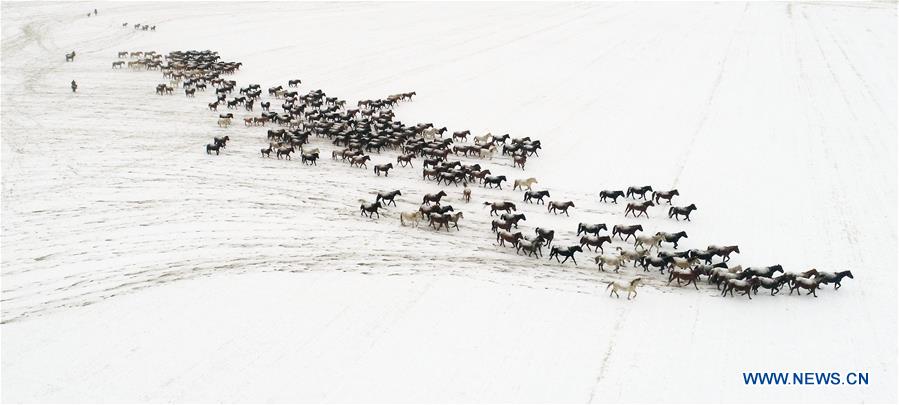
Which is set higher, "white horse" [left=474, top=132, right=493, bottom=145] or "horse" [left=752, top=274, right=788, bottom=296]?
"white horse" [left=474, top=132, right=493, bottom=145]

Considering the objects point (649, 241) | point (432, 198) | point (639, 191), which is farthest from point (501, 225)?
point (639, 191)

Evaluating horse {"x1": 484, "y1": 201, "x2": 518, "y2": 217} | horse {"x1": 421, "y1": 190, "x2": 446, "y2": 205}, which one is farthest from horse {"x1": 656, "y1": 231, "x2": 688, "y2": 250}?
horse {"x1": 421, "y1": 190, "x2": 446, "y2": 205}

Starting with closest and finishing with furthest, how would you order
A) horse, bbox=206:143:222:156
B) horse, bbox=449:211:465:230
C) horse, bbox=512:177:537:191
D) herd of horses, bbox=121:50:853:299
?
herd of horses, bbox=121:50:853:299 < horse, bbox=449:211:465:230 < horse, bbox=512:177:537:191 < horse, bbox=206:143:222:156

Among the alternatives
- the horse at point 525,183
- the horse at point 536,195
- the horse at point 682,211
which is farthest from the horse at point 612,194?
the horse at point 525,183

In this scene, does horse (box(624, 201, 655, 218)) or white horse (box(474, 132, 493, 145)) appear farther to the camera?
white horse (box(474, 132, 493, 145))

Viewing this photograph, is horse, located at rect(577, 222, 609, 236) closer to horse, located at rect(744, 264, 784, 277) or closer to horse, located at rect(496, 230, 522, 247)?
horse, located at rect(496, 230, 522, 247)

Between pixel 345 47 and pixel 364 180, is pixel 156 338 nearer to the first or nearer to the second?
pixel 364 180

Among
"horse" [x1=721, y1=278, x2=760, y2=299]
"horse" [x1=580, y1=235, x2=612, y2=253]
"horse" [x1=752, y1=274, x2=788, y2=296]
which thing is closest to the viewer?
"horse" [x1=721, y1=278, x2=760, y2=299]

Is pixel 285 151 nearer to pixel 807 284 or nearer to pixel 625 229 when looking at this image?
pixel 625 229
